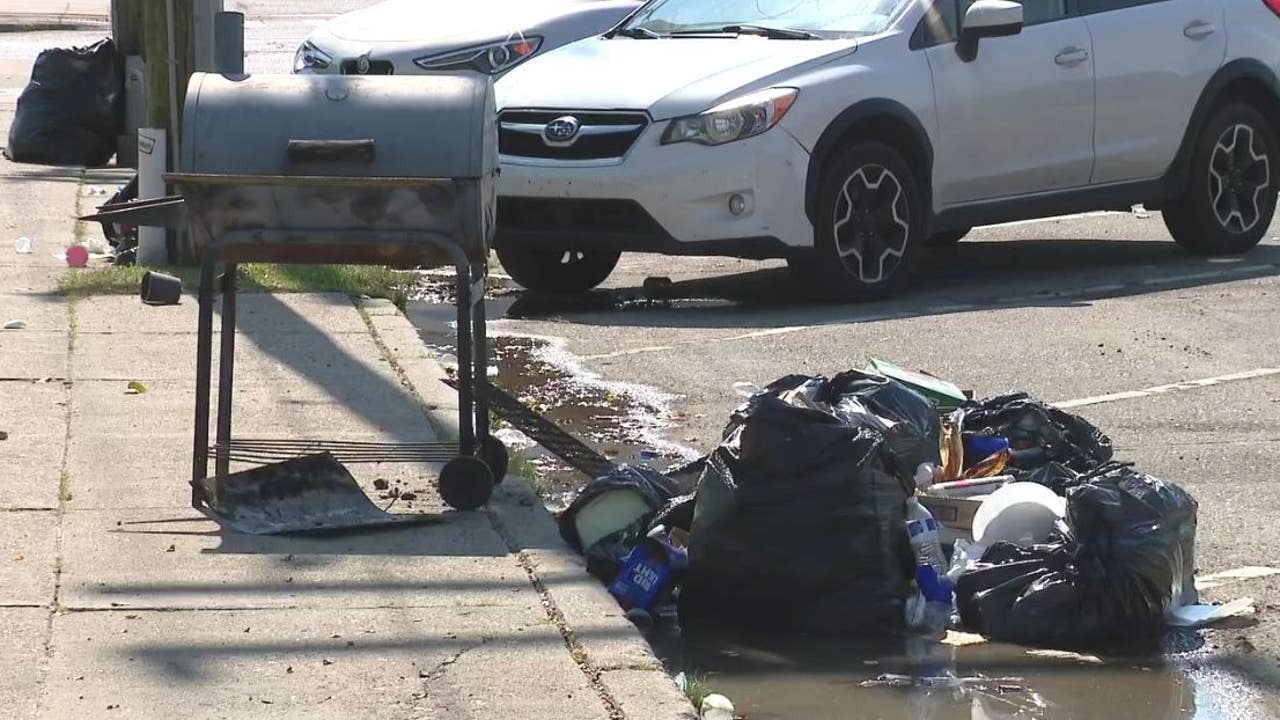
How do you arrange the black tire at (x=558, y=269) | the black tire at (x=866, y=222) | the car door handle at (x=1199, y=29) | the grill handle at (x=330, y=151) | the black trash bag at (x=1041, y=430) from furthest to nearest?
the car door handle at (x=1199, y=29) → the black tire at (x=558, y=269) → the black tire at (x=866, y=222) → the black trash bag at (x=1041, y=430) → the grill handle at (x=330, y=151)

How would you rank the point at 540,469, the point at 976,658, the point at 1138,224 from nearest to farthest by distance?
the point at 976,658
the point at 540,469
the point at 1138,224

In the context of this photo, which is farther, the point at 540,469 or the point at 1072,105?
the point at 1072,105

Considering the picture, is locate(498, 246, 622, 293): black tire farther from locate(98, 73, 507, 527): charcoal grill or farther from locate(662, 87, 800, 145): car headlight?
locate(98, 73, 507, 527): charcoal grill

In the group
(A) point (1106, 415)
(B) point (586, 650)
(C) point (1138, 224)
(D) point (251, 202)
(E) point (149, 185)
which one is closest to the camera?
(B) point (586, 650)

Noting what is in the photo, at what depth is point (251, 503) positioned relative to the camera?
5.72 meters

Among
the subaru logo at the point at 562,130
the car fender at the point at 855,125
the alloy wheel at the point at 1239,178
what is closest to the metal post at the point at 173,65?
the subaru logo at the point at 562,130

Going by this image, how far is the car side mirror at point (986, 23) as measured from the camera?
987 cm

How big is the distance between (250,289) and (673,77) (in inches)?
82.5

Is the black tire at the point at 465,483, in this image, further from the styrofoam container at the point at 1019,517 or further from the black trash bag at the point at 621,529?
the styrofoam container at the point at 1019,517

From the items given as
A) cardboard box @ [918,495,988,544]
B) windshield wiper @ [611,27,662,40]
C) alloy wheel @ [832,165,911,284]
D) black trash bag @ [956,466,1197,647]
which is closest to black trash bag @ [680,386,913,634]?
black trash bag @ [956,466,1197,647]

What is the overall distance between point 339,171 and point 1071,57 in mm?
5709

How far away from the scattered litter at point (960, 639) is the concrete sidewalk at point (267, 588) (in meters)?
0.85

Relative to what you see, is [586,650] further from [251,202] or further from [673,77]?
[673,77]

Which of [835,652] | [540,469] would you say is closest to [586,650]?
[835,652]
